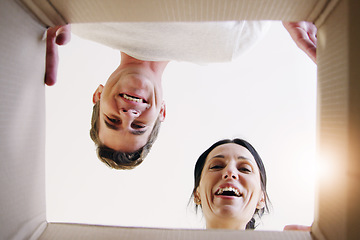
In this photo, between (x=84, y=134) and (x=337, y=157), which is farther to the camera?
(x=84, y=134)

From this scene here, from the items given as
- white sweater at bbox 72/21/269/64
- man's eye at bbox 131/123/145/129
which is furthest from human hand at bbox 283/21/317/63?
man's eye at bbox 131/123/145/129

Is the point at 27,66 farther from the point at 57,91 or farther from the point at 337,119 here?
the point at 57,91

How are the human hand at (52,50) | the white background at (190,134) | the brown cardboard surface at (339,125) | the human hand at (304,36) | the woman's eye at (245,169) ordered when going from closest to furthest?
1. the brown cardboard surface at (339,125)
2. the human hand at (52,50)
3. the human hand at (304,36)
4. the woman's eye at (245,169)
5. the white background at (190,134)

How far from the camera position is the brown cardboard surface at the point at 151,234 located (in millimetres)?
474

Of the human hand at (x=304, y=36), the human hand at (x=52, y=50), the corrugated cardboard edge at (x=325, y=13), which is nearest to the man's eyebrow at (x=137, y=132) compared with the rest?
the human hand at (x=52, y=50)

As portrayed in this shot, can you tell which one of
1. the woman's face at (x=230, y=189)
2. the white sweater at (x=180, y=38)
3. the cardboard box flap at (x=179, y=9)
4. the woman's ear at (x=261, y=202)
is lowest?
the woman's ear at (x=261, y=202)

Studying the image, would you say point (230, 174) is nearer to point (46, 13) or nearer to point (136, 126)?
point (136, 126)

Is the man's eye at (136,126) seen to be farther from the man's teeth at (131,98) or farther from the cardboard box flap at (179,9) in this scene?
the cardboard box flap at (179,9)

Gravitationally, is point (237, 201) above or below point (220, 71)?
below

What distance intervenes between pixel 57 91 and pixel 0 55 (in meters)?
0.87

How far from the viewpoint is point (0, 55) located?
0.45 meters

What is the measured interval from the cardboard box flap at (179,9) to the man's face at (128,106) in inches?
15.0

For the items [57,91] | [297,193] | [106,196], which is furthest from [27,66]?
[297,193]

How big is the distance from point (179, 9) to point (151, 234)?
12.9 inches
